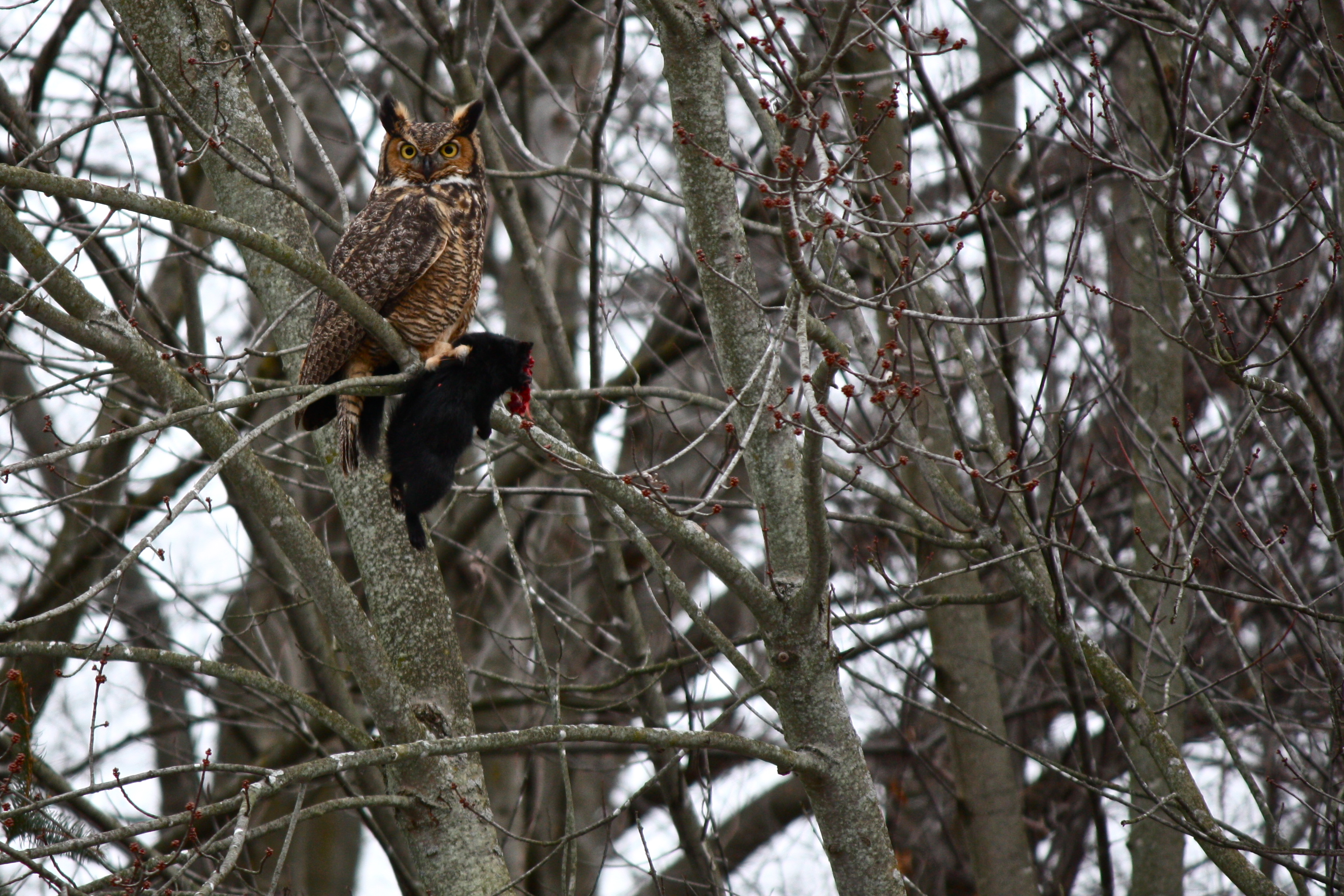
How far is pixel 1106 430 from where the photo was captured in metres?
6.99

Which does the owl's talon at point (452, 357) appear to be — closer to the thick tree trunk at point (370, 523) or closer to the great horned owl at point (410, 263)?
the great horned owl at point (410, 263)

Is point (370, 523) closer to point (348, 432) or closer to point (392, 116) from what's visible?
point (348, 432)

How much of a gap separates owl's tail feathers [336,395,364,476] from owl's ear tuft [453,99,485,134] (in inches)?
47.5

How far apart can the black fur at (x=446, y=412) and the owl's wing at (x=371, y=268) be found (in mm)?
311

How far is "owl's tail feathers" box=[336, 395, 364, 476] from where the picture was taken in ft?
12.5

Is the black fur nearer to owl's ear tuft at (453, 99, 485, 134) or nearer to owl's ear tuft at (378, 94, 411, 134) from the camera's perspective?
owl's ear tuft at (453, 99, 485, 134)

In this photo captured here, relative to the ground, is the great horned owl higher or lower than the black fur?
higher

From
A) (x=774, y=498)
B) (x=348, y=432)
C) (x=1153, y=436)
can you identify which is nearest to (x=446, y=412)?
(x=348, y=432)

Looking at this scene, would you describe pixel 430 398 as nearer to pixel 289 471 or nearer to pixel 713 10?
pixel 713 10

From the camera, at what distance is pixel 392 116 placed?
178 inches

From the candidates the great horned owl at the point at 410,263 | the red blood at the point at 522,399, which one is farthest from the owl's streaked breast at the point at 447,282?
the red blood at the point at 522,399

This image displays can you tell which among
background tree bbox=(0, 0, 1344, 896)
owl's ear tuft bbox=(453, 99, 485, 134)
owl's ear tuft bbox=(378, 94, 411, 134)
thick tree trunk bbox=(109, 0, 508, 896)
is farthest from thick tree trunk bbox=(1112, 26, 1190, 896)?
owl's ear tuft bbox=(378, 94, 411, 134)

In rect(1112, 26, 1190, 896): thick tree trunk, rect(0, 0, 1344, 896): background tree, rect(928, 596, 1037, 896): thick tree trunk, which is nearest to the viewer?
rect(0, 0, 1344, 896): background tree

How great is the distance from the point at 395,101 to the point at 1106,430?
4549 millimetres
